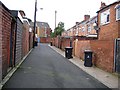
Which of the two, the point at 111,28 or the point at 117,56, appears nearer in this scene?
the point at 117,56

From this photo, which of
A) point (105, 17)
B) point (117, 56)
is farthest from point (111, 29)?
point (117, 56)

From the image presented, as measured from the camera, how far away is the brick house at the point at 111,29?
1408 centimetres

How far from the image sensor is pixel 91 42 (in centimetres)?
1980

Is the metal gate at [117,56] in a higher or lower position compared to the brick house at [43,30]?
lower

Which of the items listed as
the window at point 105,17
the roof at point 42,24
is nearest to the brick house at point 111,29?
the window at point 105,17

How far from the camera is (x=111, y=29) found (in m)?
23.2

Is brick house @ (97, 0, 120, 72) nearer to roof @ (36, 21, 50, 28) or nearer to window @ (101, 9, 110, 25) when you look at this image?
window @ (101, 9, 110, 25)

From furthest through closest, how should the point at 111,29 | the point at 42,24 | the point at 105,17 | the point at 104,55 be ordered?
the point at 42,24, the point at 105,17, the point at 111,29, the point at 104,55

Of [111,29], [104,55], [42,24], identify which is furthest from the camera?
[42,24]

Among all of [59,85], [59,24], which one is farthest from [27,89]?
[59,24]

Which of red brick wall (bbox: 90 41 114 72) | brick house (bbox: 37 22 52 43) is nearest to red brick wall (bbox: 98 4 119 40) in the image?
red brick wall (bbox: 90 41 114 72)

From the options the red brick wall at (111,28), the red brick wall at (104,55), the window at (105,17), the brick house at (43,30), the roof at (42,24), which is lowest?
the red brick wall at (104,55)

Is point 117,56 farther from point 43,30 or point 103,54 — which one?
point 43,30

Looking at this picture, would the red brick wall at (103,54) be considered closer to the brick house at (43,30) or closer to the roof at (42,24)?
the brick house at (43,30)
